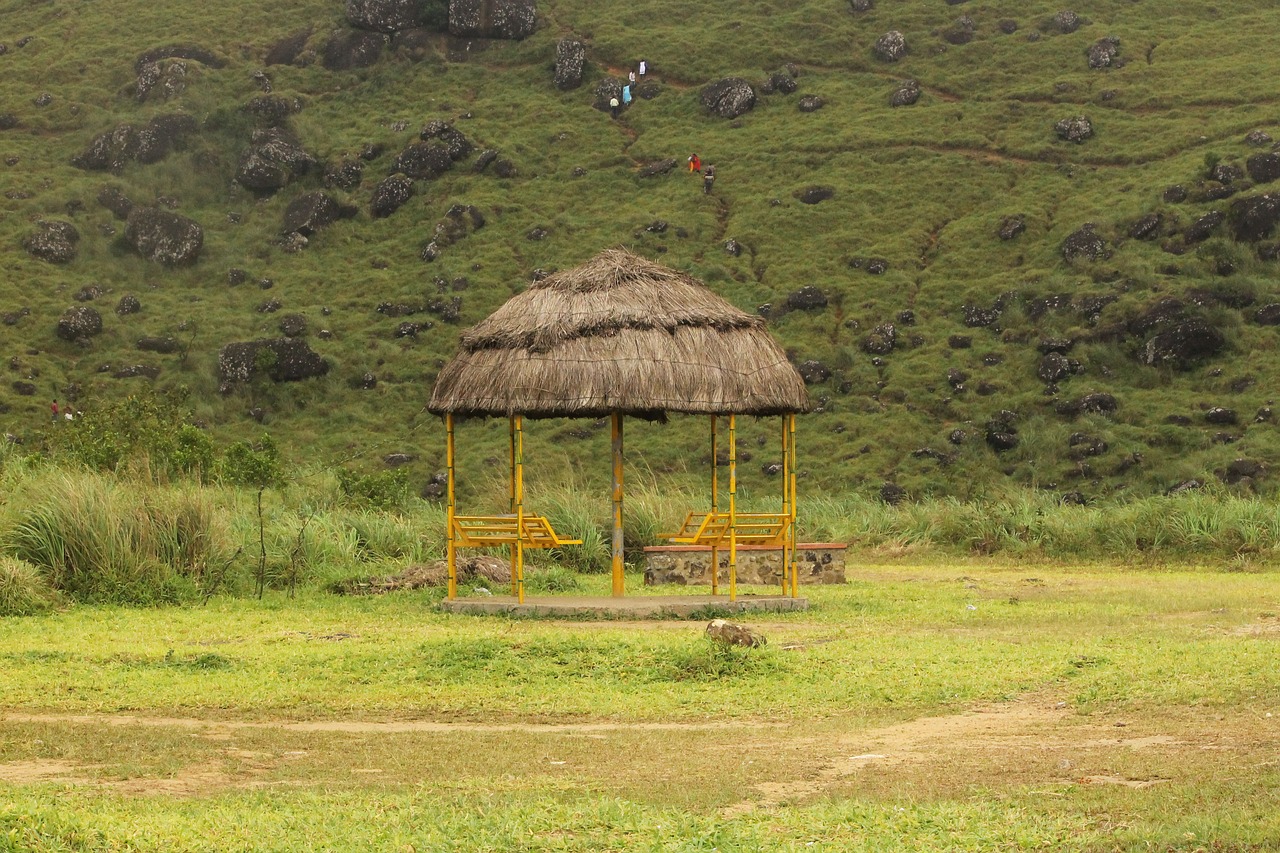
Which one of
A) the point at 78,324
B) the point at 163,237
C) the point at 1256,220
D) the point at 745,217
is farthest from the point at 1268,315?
the point at 163,237

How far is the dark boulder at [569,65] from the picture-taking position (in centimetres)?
5578

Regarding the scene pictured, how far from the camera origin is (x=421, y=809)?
6.16 meters

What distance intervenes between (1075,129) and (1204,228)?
8.78m

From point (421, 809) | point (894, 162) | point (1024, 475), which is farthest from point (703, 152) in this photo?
point (421, 809)

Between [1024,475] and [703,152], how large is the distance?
20983mm

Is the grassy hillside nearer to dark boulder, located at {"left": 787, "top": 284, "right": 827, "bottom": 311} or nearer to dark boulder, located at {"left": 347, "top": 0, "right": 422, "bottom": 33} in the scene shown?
dark boulder, located at {"left": 787, "top": 284, "right": 827, "bottom": 311}

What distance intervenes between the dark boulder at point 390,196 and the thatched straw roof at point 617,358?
35497 millimetres

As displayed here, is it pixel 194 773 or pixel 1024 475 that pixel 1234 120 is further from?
pixel 194 773

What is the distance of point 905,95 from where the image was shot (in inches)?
1997

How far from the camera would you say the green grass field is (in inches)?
228

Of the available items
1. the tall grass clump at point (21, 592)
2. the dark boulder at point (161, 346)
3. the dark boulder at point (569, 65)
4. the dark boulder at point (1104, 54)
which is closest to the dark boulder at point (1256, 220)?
the dark boulder at point (1104, 54)

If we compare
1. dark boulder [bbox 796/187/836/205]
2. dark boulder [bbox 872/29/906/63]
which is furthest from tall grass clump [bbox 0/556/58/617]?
dark boulder [bbox 872/29/906/63]

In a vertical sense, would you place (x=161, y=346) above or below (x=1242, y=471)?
above

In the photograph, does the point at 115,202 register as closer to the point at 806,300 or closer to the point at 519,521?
the point at 806,300
